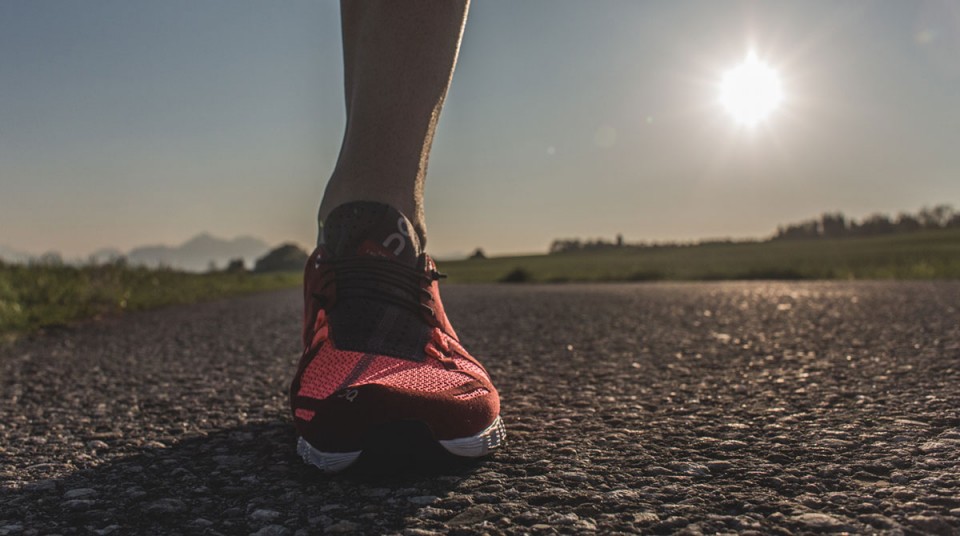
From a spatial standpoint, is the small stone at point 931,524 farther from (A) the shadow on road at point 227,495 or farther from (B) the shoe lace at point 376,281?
(B) the shoe lace at point 376,281

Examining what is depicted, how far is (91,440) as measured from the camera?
187 centimetres

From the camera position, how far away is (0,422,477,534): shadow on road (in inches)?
48.3

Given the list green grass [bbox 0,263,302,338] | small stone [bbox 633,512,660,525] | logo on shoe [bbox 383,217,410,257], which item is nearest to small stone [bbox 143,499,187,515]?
logo on shoe [bbox 383,217,410,257]

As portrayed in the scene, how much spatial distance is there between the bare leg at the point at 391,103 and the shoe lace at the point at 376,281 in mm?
152

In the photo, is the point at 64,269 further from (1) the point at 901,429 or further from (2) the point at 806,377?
(1) the point at 901,429

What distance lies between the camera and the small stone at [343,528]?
1170mm

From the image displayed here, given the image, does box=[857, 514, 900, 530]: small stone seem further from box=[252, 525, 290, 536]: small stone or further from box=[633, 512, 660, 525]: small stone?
box=[252, 525, 290, 536]: small stone

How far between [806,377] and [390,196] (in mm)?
1642

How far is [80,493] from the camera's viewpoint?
1.42 meters

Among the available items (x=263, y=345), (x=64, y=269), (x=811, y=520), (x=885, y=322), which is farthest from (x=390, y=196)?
(x=64, y=269)

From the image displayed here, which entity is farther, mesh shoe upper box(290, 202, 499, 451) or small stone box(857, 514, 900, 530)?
mesh shoe upper box(290, 202, 499, 451)

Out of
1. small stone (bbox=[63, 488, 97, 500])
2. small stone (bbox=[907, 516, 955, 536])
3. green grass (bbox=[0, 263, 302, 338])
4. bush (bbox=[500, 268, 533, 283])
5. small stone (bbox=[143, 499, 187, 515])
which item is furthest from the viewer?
bush (bbox=[500, 268, 533, 283])

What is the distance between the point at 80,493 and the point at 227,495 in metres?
0.31

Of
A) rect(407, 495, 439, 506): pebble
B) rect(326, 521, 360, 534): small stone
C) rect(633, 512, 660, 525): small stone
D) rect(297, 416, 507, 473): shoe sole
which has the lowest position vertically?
rect(326, 521, 360, 534): small stone
